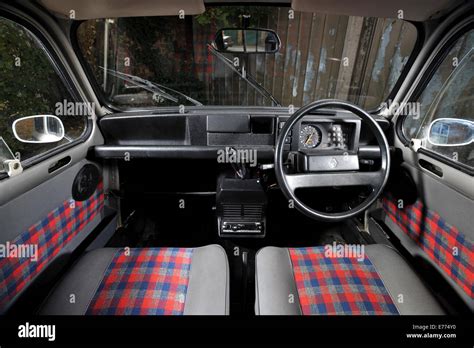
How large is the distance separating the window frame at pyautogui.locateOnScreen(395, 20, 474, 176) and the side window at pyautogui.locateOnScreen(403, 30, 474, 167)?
0.02 m

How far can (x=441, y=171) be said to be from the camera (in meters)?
1.71

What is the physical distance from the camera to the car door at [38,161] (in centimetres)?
140

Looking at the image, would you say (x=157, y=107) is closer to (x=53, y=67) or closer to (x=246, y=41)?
(x=53, y=67)

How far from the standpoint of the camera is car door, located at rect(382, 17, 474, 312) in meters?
1.52

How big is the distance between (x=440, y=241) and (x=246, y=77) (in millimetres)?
1718

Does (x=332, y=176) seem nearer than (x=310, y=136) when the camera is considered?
Yes

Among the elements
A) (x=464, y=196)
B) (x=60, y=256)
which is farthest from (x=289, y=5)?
(x=60, y=256)

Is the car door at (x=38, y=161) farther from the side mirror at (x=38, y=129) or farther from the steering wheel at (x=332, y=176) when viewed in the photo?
the steering wheel at (x=332, y=176)

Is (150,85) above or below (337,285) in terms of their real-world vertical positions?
above

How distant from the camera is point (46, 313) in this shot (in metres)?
1.33

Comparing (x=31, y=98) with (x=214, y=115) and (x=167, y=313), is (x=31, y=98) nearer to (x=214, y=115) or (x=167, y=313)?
(x=214, y=115)

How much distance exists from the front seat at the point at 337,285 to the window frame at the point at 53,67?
4.18ft

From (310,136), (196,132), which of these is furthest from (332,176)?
(196,132)

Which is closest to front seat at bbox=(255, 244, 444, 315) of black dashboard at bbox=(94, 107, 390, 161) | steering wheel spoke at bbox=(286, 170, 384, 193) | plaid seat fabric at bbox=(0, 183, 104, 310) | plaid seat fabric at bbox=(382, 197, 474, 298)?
plaid seat fabric at bbox=(382, 197, 474, 298)
